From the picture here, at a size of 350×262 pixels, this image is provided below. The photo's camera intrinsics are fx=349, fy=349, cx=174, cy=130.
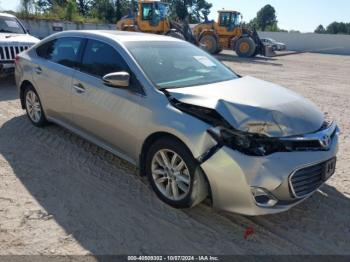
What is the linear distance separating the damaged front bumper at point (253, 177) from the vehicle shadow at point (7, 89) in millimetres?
5857

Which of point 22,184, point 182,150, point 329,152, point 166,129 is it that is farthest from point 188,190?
point 22,184

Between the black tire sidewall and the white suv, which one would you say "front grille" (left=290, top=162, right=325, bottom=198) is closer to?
the black tire sidewall

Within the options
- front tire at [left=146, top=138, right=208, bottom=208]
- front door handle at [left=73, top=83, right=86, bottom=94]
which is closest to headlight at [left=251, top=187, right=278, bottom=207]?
front tire at [left=146, top=138, right=208, bottom=208]

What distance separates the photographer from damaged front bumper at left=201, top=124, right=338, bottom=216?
2869 millimetres

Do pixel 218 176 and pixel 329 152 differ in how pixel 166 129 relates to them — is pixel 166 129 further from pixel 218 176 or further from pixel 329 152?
pixel 329 152

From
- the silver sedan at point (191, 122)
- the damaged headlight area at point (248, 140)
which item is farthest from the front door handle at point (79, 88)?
the damaged headlight area at point (248, 140)

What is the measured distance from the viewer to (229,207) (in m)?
3.07

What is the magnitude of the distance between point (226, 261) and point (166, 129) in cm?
127

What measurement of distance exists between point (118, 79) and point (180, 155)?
1062mm

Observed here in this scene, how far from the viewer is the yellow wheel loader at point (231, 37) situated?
21.3m

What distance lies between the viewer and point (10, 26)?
9.30 metres

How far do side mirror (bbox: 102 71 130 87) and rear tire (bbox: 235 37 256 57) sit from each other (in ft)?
61.0

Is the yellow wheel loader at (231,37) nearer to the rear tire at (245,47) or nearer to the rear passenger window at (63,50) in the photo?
the rear tire at (245,47)

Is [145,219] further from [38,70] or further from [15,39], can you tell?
[15,39]
